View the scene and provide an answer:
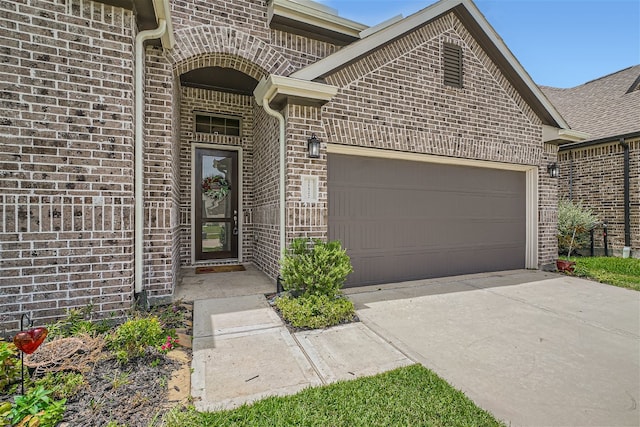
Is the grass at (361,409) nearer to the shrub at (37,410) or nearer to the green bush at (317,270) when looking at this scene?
the shrub at (37,410)

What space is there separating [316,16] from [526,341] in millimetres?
5559

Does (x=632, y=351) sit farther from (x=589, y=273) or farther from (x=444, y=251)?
(x=589, y=273)

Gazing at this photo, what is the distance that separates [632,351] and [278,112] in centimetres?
501

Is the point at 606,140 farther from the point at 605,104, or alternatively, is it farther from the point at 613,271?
the point at 613,271

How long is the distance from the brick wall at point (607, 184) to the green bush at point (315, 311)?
9438 millimetres

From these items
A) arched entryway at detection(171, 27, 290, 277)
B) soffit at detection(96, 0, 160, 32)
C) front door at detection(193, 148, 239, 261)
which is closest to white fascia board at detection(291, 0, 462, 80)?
arched entryway at detection(171, 27, 290, 277)

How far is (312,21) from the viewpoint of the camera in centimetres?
511

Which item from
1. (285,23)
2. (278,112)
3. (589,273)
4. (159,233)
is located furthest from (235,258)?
(589,273)

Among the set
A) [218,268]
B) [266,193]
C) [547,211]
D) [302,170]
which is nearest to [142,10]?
[302,170]

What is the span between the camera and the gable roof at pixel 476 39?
15.0 feet

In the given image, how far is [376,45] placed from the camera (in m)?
4.88

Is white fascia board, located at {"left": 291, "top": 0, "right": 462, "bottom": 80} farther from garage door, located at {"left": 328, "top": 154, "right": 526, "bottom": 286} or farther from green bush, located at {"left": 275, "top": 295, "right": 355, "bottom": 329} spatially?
green bush, located at {"left": 275, "top": 295, "right": 355, "bottom": 329}

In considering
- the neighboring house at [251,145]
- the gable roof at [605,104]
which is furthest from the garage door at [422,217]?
the gable roof at [605,104]

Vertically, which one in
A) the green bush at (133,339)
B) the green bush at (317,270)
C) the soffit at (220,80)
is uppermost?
the soffit at (220,80)
